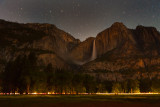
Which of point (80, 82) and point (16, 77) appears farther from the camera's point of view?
point (80, 82)

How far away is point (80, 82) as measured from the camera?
106875 millimetres

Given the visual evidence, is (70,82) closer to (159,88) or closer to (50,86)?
(50,86)

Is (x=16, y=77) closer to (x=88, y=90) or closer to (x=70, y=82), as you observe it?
(x=70, y=82)

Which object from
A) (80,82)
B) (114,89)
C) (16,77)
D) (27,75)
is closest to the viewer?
(27,75)

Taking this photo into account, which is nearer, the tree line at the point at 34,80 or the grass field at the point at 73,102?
the grass field at the point at 73,102

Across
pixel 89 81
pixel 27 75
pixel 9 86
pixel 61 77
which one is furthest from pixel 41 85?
pixel 89 81

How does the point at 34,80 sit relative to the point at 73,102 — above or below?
above

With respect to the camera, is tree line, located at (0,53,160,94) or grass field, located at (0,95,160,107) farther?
tree line, located at (0,53,160,94)

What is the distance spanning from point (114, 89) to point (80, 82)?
43.1 metres

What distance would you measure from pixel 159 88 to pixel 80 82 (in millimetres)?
72063

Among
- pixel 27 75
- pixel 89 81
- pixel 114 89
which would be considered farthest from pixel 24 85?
pixel 114 89

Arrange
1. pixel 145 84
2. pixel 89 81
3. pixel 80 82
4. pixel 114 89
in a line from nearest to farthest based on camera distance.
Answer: pixel 80 82
pixel 89 81
pixel 114 89
pixel 145 84

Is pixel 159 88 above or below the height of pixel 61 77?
below

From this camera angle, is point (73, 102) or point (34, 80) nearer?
point (73, 102)
